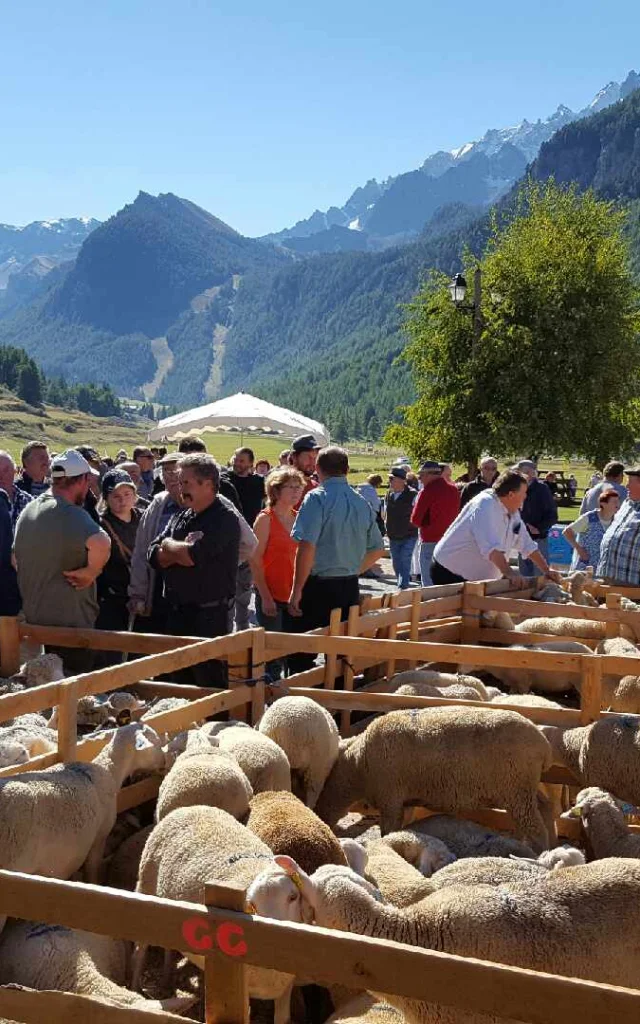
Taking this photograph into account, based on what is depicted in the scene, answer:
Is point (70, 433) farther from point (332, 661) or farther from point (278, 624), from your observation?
point (332, 661)

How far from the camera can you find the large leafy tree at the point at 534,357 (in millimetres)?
30016

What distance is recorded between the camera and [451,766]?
5.22 metres

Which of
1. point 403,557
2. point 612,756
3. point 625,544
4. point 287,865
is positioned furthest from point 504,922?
point 403,557

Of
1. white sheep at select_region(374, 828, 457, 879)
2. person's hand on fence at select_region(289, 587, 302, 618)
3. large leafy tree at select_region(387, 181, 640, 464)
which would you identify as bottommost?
white sheep at select_region(374, 828, 457, 879)

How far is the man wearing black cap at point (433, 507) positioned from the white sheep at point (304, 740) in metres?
6.24

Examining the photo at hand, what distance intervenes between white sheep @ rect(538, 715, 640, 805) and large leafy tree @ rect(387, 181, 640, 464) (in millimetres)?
24413

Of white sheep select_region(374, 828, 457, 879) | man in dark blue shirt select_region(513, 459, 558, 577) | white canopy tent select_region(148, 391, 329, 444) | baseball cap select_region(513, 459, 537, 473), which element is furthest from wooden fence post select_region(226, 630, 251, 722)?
white canopy tent select_region(148, 391, 329, 444)

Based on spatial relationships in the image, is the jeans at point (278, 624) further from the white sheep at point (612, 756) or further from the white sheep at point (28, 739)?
the white sheep at point (612, 756)

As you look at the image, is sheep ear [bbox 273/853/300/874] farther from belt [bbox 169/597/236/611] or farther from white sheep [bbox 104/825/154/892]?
belt [bbox 169/597/236/611]

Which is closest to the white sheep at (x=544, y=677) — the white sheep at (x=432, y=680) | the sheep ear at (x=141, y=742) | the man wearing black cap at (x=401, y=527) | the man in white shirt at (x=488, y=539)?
the man in white shirt at (x=488, y=539)

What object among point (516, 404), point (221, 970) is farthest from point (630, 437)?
point (221, 970)

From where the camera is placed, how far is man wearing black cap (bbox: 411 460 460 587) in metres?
11.8

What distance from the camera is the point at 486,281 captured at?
104 feet

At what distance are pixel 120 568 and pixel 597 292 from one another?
26216mm
